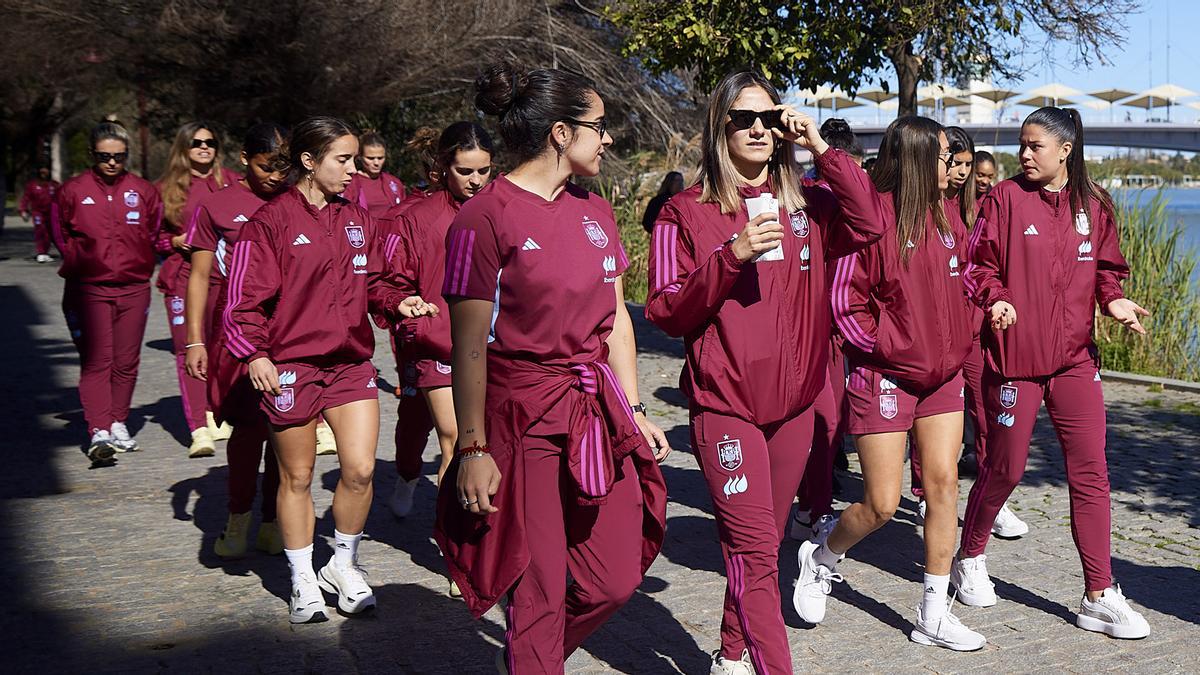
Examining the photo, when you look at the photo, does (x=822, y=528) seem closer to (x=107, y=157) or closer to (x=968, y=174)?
(x=968, y=174)

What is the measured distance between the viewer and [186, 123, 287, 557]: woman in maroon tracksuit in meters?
5.87

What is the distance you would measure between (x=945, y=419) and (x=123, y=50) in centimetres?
1871

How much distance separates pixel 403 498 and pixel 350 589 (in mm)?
1658

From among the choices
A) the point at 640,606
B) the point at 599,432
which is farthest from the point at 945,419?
the point at 599,432

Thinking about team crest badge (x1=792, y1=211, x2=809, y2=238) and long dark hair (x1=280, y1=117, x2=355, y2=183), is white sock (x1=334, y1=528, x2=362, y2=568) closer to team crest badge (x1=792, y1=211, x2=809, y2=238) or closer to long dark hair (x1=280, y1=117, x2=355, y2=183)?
long dark hair (x1=280, y1=117, x2=355, y2=183)

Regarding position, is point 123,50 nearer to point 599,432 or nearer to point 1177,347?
point 1177,347

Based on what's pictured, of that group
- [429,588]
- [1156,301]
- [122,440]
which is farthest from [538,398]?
[1156,301]

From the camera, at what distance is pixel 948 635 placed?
4.95m

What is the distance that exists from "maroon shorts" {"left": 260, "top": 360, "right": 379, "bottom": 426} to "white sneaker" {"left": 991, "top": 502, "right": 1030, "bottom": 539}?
3.31m

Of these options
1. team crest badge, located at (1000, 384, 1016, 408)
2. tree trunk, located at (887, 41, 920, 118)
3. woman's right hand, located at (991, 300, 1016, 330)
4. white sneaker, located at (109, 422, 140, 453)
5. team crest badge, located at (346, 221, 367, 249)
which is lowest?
white sneaker, located at (109, 422, 140, 453)

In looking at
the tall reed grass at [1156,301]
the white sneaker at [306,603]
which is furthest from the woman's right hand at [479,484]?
the tall reed grass at [1156,301]

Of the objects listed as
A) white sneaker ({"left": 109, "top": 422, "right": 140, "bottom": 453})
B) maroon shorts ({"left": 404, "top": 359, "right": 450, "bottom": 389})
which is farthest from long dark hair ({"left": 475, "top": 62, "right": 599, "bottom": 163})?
white sneaker ({"left": 109, "top": 422, "right": 140, "bottom": 453})

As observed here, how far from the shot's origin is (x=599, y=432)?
142 inches

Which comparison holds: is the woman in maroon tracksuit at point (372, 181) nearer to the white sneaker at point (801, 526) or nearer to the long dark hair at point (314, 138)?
the long dark hair at point (314, 138)
